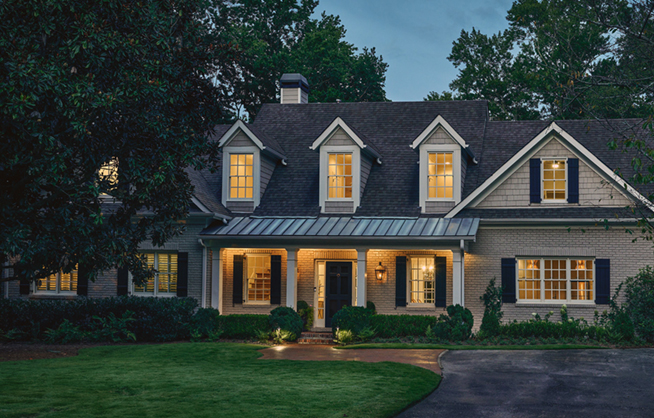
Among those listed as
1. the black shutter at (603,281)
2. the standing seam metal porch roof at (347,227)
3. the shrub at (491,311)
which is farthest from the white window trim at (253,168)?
the black shutter at (603,281)

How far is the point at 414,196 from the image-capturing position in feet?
75.9

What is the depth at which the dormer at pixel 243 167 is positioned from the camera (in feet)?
76.6

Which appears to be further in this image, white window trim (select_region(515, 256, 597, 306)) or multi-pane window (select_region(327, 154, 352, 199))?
multi-pane window (select_region(327, 154, 352, 199))

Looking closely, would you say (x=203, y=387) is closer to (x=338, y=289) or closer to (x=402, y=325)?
(x=402, y=325)

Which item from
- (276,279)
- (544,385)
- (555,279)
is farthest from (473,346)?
(276,279)

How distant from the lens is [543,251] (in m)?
21.0

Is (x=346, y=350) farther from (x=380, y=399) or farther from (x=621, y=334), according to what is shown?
(x=621, y=334)

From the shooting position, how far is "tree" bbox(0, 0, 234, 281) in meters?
12.9

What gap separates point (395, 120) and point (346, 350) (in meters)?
11.3

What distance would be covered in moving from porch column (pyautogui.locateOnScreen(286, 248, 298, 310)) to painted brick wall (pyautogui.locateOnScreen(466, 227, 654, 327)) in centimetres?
564

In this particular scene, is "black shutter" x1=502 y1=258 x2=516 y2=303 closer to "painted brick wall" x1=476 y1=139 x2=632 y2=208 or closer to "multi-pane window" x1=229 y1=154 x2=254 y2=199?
"painted brick wall" x1=476 y1=139 x2=632 y2=208

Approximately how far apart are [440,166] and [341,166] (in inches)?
136

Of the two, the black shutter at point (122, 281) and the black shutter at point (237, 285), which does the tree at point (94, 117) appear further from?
the black shutter at point (237, 285)

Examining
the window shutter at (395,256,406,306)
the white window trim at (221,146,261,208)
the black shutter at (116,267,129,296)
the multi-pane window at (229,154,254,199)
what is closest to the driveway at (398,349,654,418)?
Result: the window shutter at (395,256,406,306)
